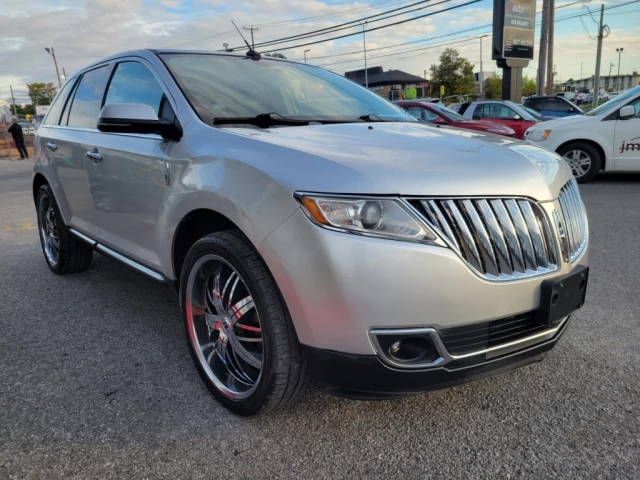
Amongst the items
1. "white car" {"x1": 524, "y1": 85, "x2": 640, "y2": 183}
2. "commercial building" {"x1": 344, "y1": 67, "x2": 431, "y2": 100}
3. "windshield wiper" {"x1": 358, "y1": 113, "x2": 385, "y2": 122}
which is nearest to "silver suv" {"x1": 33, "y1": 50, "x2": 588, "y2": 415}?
"windshield wiper" {"x1": 358, "y1": 113, "x2": 385, "y2": 122}

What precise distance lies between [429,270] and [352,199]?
1.19 ft

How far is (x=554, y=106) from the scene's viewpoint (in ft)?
55.4

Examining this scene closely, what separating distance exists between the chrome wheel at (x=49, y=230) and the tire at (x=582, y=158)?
7.82 metres

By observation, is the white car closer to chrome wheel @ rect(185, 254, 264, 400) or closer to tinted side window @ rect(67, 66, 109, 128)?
tinted side window @ rect(67, 66, 109, 128)

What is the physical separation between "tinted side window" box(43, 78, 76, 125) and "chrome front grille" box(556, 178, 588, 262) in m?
3.93

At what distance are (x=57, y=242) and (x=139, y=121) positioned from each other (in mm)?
2554

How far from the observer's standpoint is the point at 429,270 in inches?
70.4

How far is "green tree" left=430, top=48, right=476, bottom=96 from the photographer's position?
55281 mm

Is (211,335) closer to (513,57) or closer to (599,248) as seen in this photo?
(599,248)

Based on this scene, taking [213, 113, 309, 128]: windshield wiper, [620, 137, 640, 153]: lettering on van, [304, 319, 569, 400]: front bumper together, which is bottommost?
[620, 137, 640, 153]: lettering on van

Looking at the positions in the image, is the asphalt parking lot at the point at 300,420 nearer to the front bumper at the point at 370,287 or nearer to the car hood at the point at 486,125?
the front bumper at the point at 370,287

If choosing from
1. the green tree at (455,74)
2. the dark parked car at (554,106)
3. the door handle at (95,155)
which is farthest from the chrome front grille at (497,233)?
the green tree at (455,74)

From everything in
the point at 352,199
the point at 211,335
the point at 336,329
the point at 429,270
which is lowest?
the point at 211,335

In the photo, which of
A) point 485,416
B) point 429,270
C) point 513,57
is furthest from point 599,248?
point 513,57
